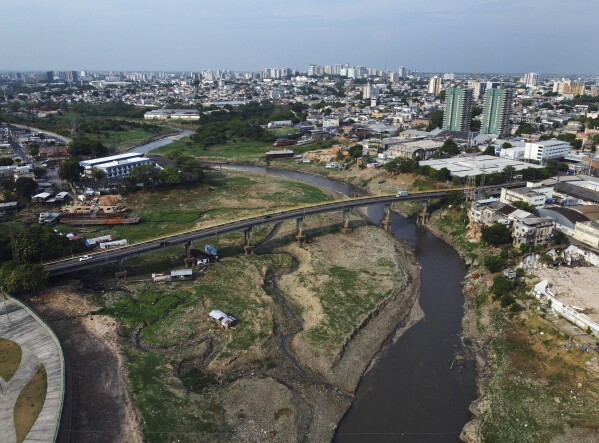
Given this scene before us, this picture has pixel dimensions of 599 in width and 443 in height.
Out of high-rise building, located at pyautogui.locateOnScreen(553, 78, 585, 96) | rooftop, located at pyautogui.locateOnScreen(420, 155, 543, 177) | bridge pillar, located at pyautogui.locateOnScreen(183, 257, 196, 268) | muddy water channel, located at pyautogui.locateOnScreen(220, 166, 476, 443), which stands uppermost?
high-rise building, located at pyautogui.locateOnScreen(553, 78, 585, 96)

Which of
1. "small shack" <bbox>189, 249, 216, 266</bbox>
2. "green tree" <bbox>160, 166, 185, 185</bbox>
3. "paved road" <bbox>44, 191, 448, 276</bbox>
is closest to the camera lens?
"paved road" <bbox>44, 191, 448, 276</bbox>

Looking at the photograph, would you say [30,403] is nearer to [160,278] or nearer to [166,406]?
[166,406]

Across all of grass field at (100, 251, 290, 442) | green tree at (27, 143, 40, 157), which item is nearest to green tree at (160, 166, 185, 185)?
grass field at (100, 251, 290, 442)

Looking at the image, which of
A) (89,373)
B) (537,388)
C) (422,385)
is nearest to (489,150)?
(537,388)

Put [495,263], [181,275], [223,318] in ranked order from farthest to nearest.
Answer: [495,263], [181,275], [223,318]

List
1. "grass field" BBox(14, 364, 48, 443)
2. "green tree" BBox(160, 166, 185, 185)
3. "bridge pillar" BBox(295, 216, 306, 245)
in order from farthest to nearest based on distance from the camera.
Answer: "green tree" BBox(160, 166, 185, 185)
"bridge pillar" BBox(295, 216, 306, 245)
"grass field" BBox(14, 364, 48, 443)

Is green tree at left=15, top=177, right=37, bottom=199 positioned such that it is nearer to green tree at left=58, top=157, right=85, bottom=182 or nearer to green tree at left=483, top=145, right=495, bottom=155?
green tree at left=58, top=157, right=85, bottom=182

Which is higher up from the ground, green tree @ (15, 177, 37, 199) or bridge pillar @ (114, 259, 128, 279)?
green tree @ (15, 177, 37, 199)

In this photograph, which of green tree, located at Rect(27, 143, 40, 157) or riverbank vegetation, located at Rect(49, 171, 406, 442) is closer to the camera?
riverbank vegetation, located at Rect(49, 171, 406, 442)
